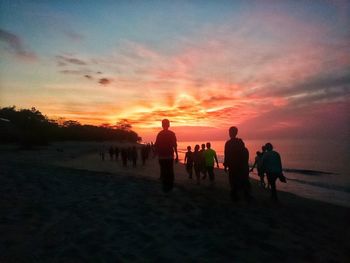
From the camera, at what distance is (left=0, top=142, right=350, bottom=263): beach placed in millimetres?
5703

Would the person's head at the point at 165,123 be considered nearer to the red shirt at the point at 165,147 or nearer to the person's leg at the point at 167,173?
the red shirt at the point at 165,147

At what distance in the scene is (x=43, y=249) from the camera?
588cm

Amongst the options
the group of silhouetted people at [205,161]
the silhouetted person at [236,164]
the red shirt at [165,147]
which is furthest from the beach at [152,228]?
the group of silhouetted people at [205,161]

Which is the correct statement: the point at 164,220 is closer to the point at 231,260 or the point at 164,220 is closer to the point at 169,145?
the point at 231,260

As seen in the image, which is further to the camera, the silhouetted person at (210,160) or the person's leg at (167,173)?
the silhouetted person at (210,160)

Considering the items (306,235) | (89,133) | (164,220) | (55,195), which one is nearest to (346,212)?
(306,235)

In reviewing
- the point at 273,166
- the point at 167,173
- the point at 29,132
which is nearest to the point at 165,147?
the point at 167,173

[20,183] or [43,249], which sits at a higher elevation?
[20,183]

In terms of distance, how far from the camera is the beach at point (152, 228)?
18.7ft

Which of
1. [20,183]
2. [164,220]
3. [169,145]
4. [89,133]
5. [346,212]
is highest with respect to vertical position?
[89,133]

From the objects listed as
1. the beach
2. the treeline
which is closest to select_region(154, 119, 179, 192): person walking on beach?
the beach

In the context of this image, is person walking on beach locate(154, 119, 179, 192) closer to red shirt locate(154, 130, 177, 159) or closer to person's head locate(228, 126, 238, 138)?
red shirt locate(154, 130, 177, 159)

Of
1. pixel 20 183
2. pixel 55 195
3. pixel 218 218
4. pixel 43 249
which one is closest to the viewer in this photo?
pixel 43 249

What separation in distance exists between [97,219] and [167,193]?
332 centimetres
